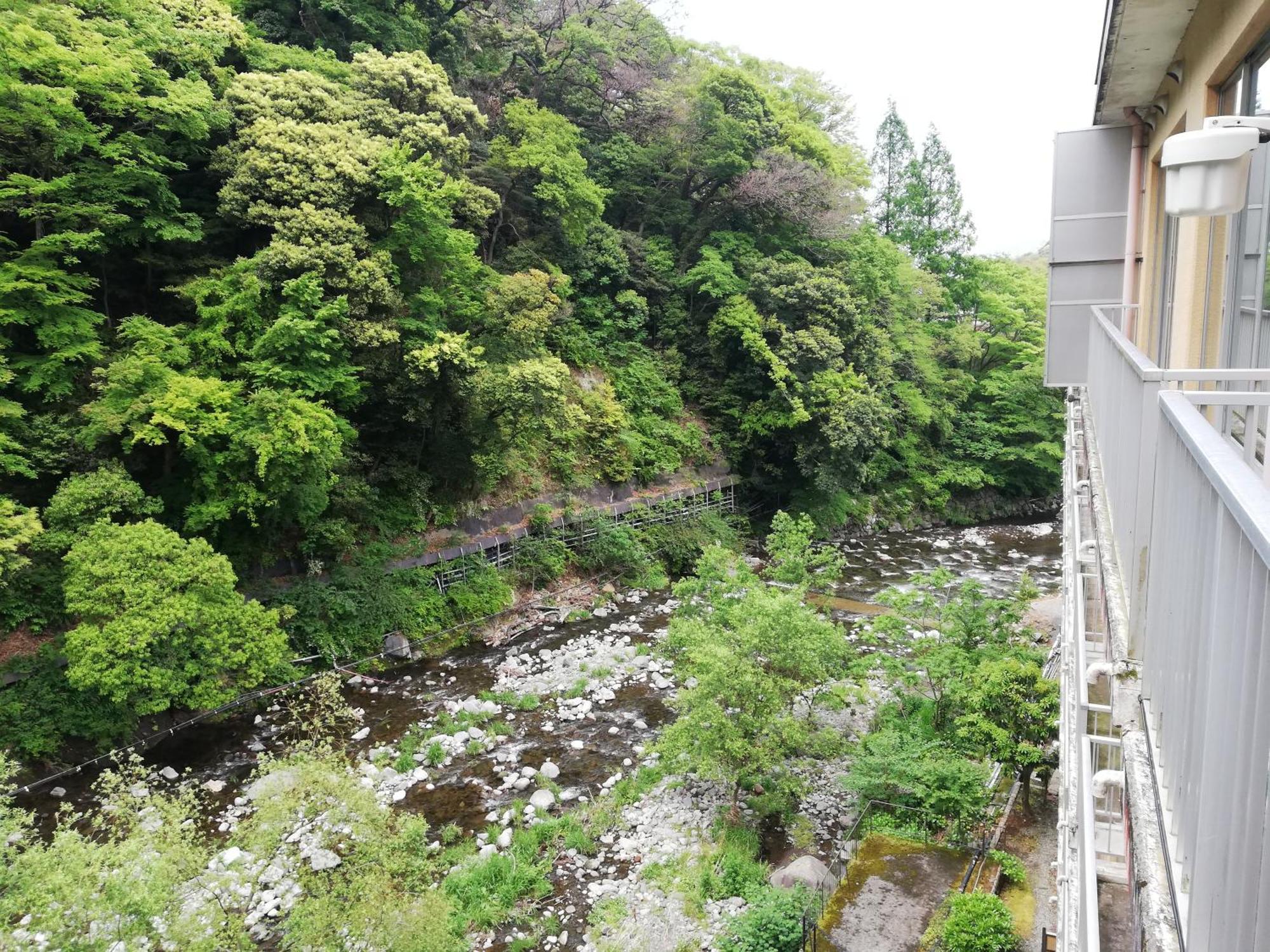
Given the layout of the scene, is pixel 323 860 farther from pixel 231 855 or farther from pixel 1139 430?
pixel 1139 430

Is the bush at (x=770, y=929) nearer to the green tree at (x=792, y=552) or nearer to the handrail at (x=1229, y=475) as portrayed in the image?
the green tree at (x=792, y=552)

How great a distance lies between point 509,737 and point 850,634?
7.24 meters

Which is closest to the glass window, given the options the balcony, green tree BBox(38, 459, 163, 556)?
the balcony

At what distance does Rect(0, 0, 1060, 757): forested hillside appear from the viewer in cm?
1167

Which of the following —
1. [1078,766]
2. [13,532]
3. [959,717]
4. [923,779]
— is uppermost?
[1078,766]

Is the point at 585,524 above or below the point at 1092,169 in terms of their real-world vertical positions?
below

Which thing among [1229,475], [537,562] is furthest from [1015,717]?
[537,562]

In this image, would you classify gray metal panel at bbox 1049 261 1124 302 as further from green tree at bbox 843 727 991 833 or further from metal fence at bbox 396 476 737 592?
metal fence at bbox 396 476 737 592

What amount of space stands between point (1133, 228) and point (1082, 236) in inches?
25.6

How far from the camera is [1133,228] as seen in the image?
26.3 feet

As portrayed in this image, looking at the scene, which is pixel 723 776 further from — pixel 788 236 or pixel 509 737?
Answer: pixel 788 236

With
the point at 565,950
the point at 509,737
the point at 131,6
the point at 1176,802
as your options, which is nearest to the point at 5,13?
the point at 131,6

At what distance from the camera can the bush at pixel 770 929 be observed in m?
7.90

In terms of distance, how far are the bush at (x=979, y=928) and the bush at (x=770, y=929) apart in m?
1.43
